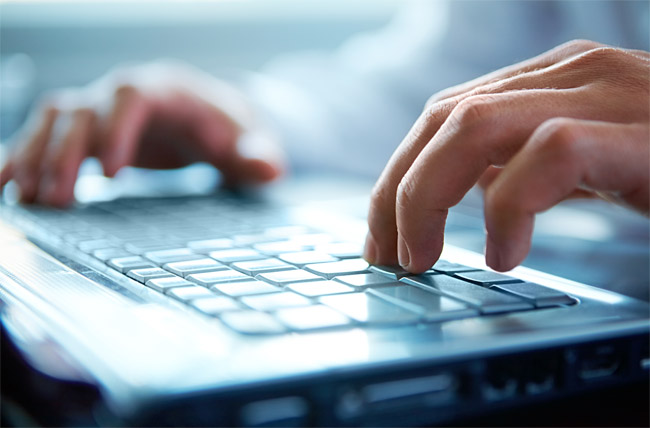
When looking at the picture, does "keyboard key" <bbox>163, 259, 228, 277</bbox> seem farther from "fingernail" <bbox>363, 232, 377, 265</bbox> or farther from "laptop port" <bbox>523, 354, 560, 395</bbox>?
"laptop port" <bbox>523, 354, 560, 395</bbox>

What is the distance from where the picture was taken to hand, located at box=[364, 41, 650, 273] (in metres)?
0.33

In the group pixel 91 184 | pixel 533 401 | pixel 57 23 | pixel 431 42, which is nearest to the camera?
pixel 533 401

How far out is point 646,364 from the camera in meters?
0.31

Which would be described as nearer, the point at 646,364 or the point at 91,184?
the point at 646,364

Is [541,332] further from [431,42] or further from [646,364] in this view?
[431,42]

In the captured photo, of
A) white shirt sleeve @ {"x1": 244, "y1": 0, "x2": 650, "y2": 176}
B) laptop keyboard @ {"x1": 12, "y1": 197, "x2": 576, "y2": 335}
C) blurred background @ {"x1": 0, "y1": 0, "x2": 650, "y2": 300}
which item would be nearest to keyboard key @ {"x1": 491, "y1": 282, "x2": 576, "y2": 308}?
laptop keyboard @ {"x1": 12, "y1": 197, "x2": 576, "y2": 335}

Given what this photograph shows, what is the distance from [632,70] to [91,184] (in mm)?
718

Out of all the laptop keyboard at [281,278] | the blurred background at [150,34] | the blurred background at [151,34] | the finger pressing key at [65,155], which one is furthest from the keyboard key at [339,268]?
the blurred background at [150,34]

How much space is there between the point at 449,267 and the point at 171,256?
7.0 inches

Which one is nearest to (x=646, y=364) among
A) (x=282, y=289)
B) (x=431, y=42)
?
(x=282, y=289)

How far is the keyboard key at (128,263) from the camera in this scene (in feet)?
1.37

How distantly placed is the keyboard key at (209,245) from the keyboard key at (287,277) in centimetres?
10

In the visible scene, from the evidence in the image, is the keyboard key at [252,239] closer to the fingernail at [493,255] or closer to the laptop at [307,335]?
the laptop at [307,335]

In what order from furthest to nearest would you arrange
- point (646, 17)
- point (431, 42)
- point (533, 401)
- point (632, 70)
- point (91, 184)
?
point (431, 42)
point (91, 184)
point (646, 17)
point (632, 70)
point (533, 401)
